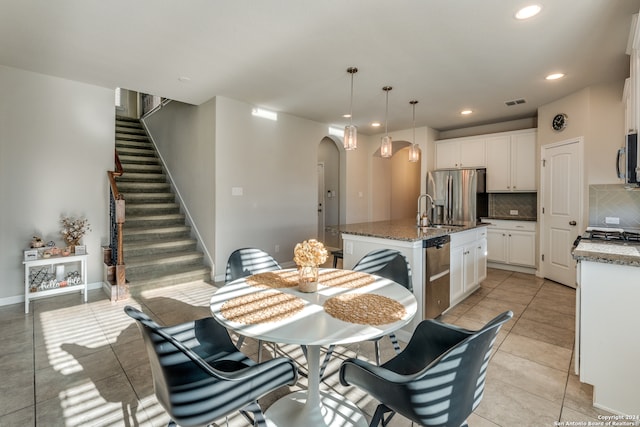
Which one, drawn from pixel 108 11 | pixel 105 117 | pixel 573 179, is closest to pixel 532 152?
pixel 573 179

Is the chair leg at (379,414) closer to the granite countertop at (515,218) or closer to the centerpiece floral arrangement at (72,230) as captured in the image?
the centerpiece floral arrangement at (72,230)

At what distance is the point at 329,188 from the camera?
7117 mm

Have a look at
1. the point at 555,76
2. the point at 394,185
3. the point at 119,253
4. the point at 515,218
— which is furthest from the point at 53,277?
the point at 515,218

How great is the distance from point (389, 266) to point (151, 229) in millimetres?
4126

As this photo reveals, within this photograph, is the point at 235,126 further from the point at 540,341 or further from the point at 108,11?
the point at 540,341

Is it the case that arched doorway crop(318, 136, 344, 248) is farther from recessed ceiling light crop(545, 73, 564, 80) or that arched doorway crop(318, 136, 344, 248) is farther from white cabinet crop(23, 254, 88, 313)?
white cabinet crop(23, 254, 88, 313)

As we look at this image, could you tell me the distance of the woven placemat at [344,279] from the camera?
1931mm

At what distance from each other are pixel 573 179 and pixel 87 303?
6.39 m

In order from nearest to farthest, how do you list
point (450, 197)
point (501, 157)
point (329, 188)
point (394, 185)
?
point (501, 157) → point (450, 197) → point (329, 188) → point (394, 185)

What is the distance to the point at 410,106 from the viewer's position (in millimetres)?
4859

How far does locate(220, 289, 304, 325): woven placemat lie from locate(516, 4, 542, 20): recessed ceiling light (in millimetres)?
2739

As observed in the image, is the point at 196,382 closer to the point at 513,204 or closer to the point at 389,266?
the point at 389,266

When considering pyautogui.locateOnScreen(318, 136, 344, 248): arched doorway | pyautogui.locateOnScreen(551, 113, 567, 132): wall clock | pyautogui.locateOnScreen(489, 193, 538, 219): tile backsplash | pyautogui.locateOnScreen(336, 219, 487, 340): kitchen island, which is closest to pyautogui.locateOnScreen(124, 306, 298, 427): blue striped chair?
pyautogui.locateOnScreen(336, 219, 487, 340): kitchen island

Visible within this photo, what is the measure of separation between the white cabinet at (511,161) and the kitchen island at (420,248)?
6.33 feet
